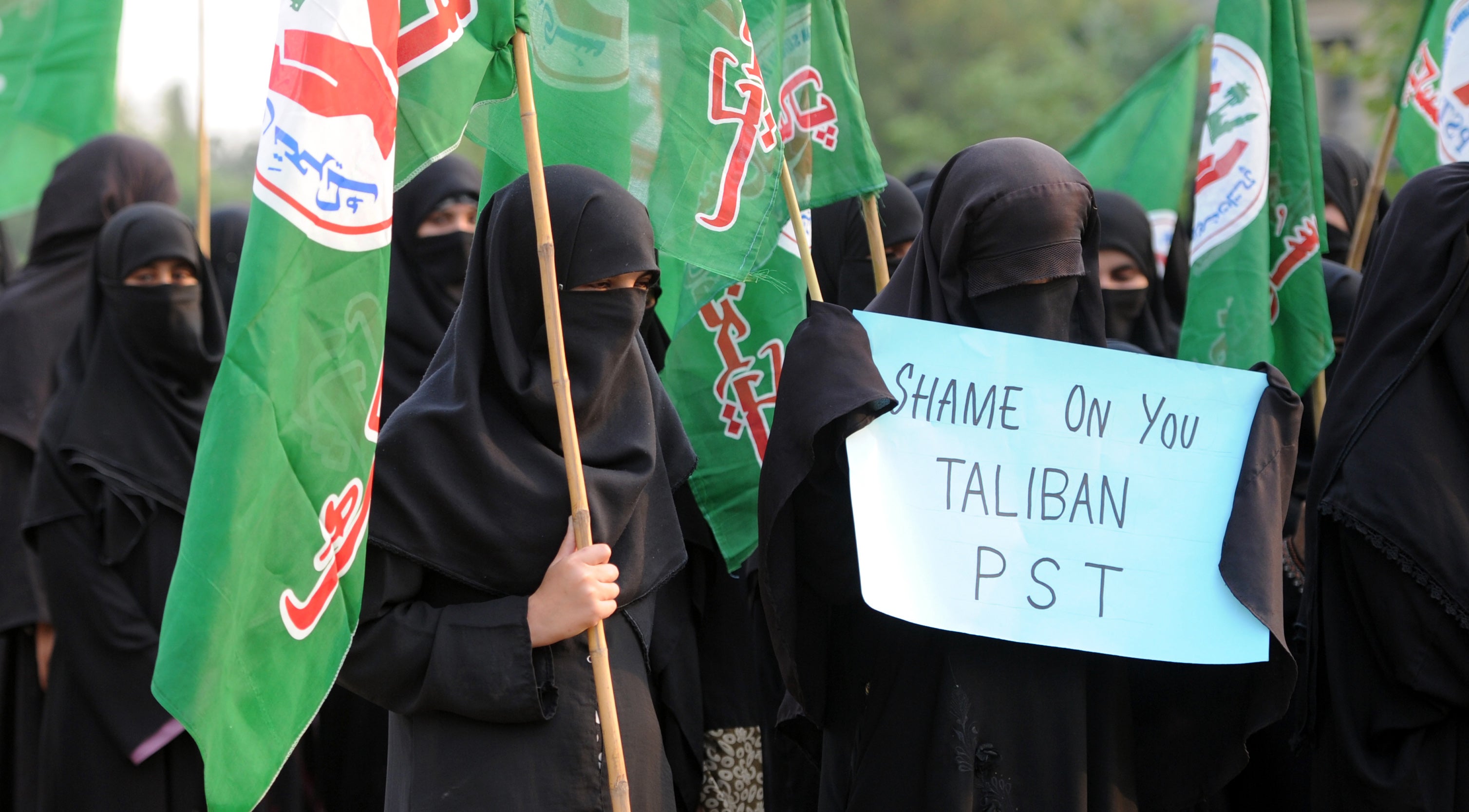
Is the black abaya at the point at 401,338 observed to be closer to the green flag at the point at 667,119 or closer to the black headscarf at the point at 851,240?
the black headscarf at the point at 851,240

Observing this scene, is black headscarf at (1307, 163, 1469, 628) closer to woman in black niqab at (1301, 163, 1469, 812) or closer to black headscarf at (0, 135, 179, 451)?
woman in black niqab at (1301, 163, 1469, 812)

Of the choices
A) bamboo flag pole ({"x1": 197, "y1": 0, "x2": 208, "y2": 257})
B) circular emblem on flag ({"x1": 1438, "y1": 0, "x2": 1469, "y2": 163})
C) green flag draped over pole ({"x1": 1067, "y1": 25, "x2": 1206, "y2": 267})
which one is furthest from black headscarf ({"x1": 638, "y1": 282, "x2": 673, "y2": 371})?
green flag draped over pole ({"x1": 1067, "y1": 25, "x2": 1206, "y2": 267})

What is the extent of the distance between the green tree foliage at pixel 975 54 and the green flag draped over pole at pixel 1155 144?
21.1 m

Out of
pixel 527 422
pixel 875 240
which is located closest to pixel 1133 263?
pixel 875 240

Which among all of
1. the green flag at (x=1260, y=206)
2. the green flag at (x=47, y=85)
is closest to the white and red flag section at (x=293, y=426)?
the green flag at (x=1260, y=206)

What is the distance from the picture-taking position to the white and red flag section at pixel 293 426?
1.94 m

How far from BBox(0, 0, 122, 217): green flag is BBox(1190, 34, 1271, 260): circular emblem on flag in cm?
399

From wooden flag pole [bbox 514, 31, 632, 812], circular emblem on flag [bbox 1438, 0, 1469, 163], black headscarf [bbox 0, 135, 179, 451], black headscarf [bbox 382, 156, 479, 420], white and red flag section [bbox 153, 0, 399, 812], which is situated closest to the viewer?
white and red flag section [bbox 153, 0, 399, 812]

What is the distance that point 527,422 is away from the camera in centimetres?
247

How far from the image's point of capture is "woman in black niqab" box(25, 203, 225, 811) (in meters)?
3.98

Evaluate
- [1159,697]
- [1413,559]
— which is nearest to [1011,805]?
[1159,697]

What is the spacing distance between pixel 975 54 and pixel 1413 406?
3143cm

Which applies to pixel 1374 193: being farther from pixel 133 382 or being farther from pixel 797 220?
pixel 133 382

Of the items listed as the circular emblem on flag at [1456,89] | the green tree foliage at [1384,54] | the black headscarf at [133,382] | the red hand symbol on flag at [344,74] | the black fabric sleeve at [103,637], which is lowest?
the black fabric sleeve at [103,637]
